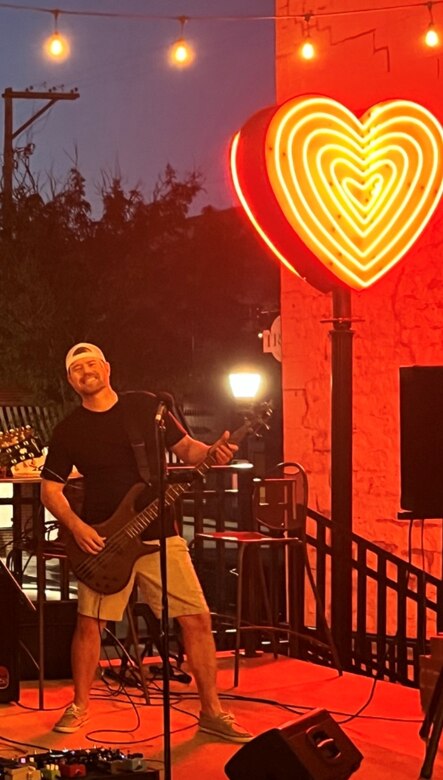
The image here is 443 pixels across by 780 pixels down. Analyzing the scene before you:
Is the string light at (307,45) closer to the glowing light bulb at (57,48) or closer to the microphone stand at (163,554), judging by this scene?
the glowing light bulb at (57,48)

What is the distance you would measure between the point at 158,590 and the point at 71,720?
70 cm

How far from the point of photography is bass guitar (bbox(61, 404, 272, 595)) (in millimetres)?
5270

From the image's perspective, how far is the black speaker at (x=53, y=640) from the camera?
6.37 meters

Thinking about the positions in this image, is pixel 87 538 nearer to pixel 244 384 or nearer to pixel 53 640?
pixel 53 640

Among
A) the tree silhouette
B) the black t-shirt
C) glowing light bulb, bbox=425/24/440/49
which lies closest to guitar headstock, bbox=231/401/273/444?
the black t-shirt

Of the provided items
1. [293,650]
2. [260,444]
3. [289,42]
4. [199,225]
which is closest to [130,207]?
[199,225]

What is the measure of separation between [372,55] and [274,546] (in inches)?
133

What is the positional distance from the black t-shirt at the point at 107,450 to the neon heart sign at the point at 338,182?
4.47 ft

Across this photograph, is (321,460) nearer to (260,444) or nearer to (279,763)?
(279,763)

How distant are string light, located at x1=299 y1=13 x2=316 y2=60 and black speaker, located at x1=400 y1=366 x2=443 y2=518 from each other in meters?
3.60

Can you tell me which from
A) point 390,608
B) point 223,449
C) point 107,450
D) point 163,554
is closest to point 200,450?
point 223,449

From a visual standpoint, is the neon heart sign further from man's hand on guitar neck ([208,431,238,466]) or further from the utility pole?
the utility pole

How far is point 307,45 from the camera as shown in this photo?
7.96 m

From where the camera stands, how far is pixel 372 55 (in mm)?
7887
